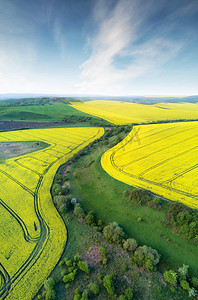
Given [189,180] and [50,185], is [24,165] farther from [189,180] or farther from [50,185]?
[189,180]

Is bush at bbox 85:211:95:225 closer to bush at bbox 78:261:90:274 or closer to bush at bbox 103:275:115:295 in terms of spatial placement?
bush at bbox 78:261:90:274

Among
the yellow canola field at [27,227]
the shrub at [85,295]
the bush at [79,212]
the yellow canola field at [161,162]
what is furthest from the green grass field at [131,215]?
the shrub at [85,295]

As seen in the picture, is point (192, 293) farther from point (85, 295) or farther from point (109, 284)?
point (85, 295)

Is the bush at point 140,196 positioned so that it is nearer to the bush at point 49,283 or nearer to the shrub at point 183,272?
the shrub at point 183,272

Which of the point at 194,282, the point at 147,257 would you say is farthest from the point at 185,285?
the point at 147,257

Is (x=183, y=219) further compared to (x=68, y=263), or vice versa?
(x=183, y=219)
